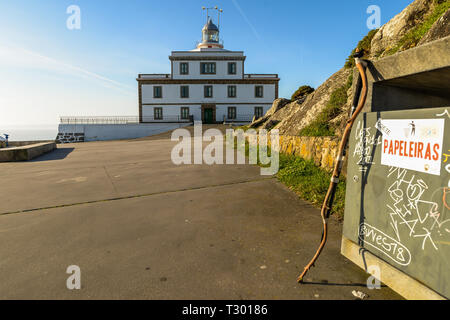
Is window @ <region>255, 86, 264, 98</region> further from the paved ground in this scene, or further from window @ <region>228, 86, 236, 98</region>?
the paved ground

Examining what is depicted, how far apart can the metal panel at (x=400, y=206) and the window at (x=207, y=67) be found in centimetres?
3554

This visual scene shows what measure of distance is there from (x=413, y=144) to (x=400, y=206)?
486mm

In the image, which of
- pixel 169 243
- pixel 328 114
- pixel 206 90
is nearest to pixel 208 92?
pixel 206 90

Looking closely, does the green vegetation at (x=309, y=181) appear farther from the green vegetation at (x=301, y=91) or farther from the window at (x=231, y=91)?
the window at (x=231, y=91)

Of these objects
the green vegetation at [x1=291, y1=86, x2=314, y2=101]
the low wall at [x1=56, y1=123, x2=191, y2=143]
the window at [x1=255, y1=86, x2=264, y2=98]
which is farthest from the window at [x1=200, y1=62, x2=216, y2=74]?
the green vegetation at [x1=291, y1=86, x2=314, y2=101]

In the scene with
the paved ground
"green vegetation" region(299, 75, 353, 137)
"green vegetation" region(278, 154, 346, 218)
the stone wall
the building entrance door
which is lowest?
the paved ground

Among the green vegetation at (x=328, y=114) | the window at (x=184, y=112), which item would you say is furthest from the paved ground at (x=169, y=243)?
the window at (x=184, y=112)

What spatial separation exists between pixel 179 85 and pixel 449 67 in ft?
117

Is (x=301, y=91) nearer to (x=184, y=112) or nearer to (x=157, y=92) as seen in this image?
(x=184, y=112)

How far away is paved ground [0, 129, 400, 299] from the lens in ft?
7.06

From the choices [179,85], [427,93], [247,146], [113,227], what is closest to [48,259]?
[113,227]

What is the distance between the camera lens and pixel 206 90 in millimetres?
35656

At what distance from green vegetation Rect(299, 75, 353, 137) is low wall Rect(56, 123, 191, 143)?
26685mm
